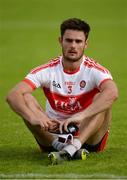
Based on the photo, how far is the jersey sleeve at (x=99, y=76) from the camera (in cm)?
1141

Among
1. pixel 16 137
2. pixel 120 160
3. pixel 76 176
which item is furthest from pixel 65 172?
pixel 16 137

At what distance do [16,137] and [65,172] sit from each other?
316 centimetres

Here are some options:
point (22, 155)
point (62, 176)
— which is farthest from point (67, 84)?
point (62, 176)

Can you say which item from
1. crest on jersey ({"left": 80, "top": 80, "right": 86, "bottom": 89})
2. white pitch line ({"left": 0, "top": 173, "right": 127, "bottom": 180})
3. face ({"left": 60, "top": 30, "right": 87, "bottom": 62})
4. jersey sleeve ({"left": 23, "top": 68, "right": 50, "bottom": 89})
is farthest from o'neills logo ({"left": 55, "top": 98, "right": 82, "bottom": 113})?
white pitch line ({"left": 0, "top": 173, "right": 127, "bottom": 180})

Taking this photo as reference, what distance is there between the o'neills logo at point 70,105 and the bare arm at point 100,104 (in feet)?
1.07

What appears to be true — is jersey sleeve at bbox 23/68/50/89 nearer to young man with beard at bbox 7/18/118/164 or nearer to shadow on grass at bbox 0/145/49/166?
young man with beard at bbox 7/18/118/164

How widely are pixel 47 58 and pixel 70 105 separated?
45.4ft

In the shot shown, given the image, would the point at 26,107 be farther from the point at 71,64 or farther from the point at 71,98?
the point at 71,64

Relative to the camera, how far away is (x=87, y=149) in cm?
1188

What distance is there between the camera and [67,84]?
11.6 metres

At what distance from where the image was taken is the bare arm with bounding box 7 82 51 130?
434 inches

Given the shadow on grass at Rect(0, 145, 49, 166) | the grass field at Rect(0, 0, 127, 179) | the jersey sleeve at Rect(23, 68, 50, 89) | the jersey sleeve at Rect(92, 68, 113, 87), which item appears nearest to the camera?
the grass field at Rect(0, 0, 127, 179)

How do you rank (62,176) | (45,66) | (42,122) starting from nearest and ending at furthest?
1. (62,176)
2. (42,122)
3. (45,66)

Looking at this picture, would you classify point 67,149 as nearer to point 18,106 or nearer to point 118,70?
point 18,106
